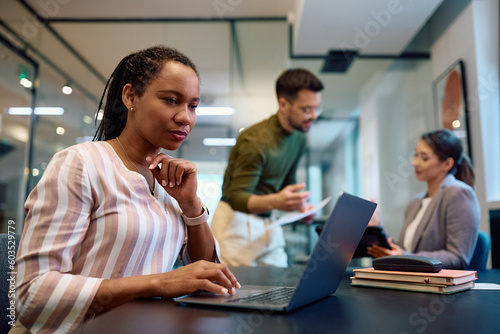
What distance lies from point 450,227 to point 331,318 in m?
1.52

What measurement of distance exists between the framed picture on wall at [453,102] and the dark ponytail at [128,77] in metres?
2.83

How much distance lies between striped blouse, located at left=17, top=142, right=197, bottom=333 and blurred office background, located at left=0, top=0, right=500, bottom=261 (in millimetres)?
2972

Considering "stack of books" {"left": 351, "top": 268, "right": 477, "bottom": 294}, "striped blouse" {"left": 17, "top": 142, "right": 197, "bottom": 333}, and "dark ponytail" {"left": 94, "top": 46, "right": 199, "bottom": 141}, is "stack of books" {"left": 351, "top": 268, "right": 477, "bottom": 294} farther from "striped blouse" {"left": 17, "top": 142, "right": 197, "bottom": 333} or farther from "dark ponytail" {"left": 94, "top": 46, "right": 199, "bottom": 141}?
"dark ponytail" {"left": 94, "top": 46, "right": 199, "bottom": 141}

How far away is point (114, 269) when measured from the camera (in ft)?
2.85

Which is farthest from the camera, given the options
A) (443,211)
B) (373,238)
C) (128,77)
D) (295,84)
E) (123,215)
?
(295,84)

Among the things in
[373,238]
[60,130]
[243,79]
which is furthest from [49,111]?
[373,238]

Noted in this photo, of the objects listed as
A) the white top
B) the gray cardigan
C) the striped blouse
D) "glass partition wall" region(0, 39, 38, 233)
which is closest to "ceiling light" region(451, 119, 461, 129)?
the white top

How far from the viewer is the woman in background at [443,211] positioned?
1815 mm

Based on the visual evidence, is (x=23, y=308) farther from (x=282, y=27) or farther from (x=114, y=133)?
(x=282, y=27)

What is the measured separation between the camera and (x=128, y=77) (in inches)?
43.3

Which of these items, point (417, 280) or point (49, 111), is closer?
point (417, 280)

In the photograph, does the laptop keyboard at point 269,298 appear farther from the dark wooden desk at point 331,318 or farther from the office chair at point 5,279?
the office chair at point 5,279

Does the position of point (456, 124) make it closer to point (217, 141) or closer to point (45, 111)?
point (217, 141)

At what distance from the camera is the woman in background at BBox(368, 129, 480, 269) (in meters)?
1.82
